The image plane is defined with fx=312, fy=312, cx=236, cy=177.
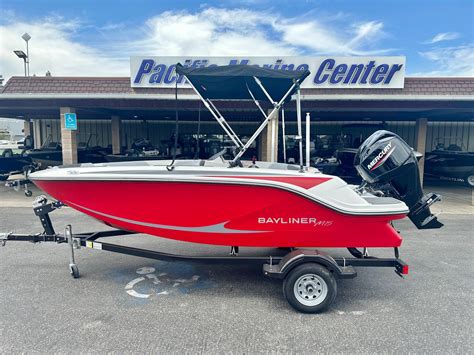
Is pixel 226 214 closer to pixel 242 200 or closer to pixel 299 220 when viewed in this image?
pixel 242 200

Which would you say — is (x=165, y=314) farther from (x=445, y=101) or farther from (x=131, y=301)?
Result: (x=445, y=101)

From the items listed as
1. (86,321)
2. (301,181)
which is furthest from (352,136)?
(86,321)

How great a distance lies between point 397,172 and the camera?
3.59 m

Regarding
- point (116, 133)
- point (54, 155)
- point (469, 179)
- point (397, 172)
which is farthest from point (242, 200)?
point (116, 133)

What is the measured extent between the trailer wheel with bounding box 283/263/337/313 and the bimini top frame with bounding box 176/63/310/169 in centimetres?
114

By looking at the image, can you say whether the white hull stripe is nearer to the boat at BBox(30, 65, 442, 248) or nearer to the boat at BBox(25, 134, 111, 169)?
the boat at BBox(30, 65, 442, 248)

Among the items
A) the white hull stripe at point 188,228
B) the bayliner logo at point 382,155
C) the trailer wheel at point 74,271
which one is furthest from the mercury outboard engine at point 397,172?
the trailer wheel at point 74,271

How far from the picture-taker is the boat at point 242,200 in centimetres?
317

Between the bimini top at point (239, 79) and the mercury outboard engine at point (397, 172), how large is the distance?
1219 mm

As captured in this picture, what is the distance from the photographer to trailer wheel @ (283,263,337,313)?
10.2ft

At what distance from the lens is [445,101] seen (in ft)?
31.1

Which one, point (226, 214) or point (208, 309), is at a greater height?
point (226, 214)

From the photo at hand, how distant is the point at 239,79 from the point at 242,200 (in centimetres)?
146

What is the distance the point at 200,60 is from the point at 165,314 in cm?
944
